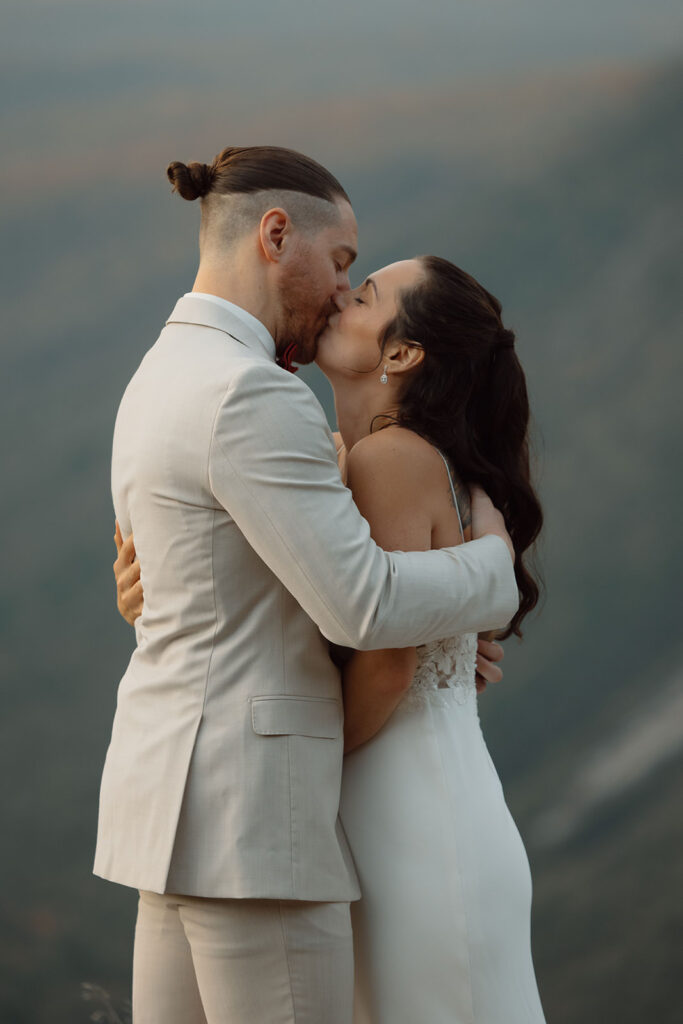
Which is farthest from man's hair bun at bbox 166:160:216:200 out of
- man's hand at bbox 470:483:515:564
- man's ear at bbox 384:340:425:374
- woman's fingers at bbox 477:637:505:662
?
woman's fingers at bbox 477:637:505:662

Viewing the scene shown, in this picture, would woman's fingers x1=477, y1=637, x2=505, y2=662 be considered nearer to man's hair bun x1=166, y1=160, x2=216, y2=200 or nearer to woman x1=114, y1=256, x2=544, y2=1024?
woman x1=114, y1=256, x2=544, y2=1024

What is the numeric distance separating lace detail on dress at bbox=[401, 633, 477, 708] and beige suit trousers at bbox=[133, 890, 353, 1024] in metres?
0.35

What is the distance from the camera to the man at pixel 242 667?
5.09 feet

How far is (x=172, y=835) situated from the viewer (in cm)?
158

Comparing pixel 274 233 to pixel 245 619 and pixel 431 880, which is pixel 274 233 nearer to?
pixel 245 619

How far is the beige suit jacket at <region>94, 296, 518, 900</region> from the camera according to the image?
1547mm

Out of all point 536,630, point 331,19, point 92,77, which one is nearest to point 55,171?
point 92,77

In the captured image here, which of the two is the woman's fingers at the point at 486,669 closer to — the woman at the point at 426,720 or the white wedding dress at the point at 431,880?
the woman at the point at 426,720

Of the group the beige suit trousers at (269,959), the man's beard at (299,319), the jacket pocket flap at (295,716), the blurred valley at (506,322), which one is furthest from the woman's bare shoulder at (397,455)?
the blurred valley at (506,322)

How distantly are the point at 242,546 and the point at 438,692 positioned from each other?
0.45 meters

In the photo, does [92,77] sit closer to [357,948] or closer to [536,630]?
[536,630]

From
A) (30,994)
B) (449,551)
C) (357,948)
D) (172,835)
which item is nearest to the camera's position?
(172,835)

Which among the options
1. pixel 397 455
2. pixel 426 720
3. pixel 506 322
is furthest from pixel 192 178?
pixel 506 322

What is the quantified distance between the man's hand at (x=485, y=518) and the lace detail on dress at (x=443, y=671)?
6.6 inches
